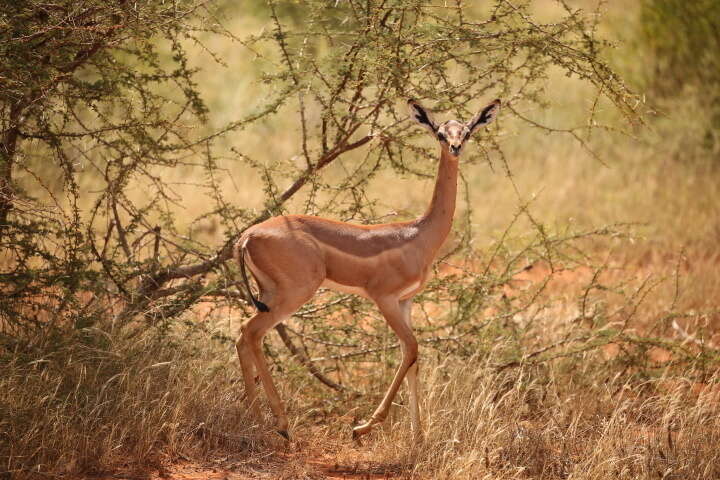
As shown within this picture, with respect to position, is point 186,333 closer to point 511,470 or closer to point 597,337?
point 511,470

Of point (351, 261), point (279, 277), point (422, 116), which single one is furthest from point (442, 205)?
point (279, 277)

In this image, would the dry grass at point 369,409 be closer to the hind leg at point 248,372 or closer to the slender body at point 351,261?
the hind leg at point 248,372

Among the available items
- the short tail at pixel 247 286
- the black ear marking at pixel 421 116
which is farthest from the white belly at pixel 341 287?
the black ear marking at pixel 421 116

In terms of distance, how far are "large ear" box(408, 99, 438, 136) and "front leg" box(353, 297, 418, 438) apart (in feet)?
3.13

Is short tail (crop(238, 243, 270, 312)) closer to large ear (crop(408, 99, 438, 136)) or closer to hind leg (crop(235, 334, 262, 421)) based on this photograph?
hind leg (crop(235, 334, 262, 421))

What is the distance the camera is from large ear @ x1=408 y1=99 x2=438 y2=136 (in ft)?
15.7

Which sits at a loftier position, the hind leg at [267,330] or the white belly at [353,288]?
the white belly at [353,288]

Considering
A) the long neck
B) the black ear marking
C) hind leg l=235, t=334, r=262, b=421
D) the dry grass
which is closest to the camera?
the dry grass

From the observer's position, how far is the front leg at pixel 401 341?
470cm

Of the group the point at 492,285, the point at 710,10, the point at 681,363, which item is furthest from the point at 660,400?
the point at 710,10

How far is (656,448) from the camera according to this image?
4.93 m

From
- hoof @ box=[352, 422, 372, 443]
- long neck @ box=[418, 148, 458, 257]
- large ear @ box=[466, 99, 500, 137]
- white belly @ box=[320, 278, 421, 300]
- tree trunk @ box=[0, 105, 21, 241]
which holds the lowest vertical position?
hoof @ box=[352, 422, 372, 443]

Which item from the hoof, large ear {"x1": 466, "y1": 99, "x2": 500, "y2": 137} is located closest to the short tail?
the hoof

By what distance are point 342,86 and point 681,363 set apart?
3.11 m
